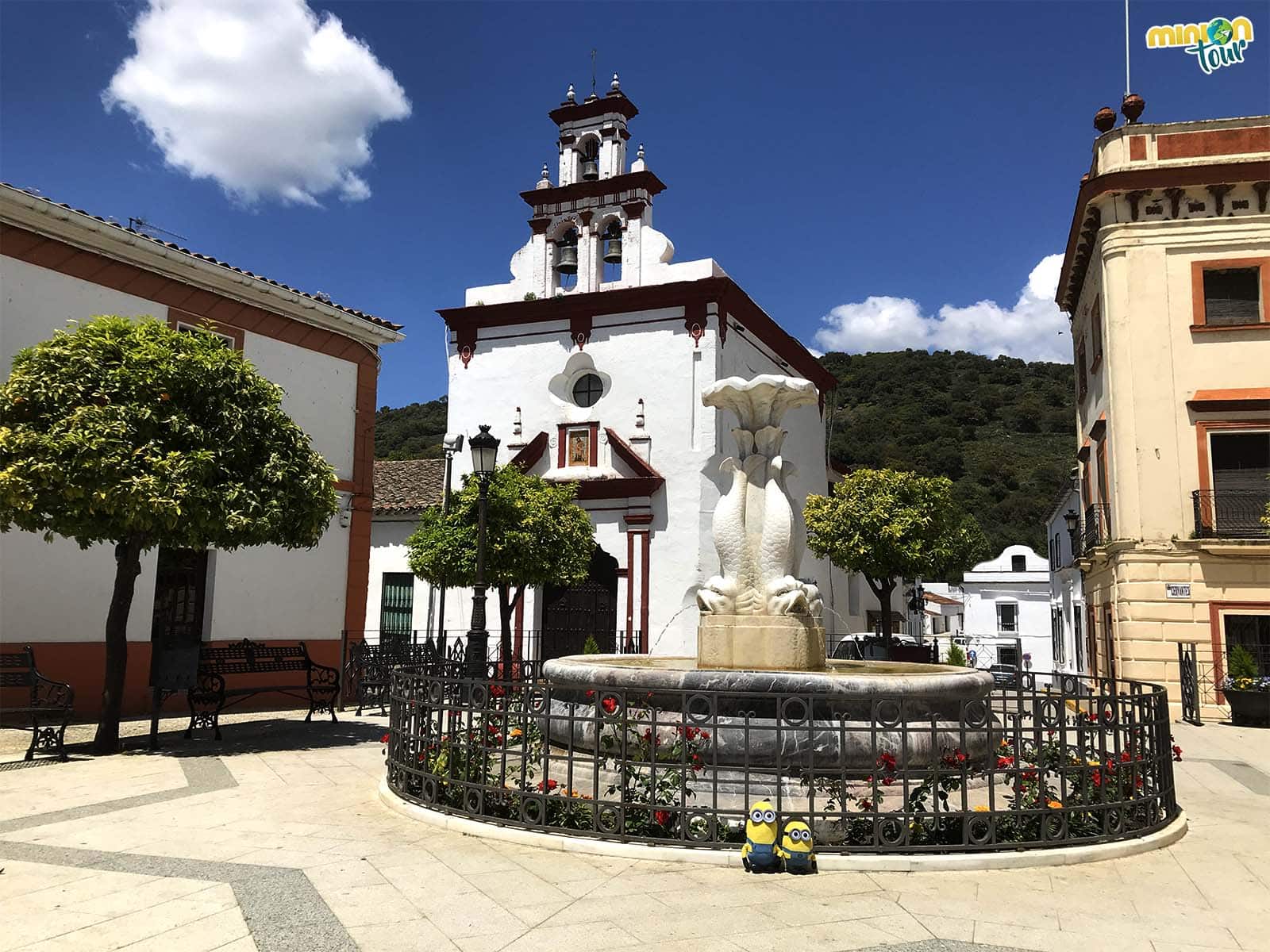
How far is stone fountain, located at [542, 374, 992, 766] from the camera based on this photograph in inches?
224

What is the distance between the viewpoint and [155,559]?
13.4 m

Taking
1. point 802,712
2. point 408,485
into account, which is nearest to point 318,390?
point 408,485

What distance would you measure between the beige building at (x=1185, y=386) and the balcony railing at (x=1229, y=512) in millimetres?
23

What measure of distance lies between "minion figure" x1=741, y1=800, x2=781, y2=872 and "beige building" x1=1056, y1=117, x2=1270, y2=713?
1341cm

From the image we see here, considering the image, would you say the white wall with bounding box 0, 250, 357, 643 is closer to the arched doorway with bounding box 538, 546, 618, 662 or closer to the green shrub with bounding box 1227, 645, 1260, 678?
the arched doorway with bounding box 538, 546, 618, 662

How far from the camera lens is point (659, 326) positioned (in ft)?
68.2

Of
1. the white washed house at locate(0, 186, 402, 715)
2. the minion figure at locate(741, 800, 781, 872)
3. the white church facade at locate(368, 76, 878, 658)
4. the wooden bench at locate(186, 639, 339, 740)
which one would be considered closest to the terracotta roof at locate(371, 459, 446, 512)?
the white church facade at locate(368, 76, 878, 658)

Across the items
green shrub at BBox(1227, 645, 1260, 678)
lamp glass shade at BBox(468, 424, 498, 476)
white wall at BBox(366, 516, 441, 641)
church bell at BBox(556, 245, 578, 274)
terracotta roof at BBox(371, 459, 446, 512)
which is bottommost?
green shrub at BBox(1227, 645, 1260, 678)

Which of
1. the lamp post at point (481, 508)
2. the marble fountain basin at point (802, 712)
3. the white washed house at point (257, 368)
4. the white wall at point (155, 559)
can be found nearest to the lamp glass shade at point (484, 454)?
the lamp post at point (481, 508)

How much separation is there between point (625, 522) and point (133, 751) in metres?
12.3

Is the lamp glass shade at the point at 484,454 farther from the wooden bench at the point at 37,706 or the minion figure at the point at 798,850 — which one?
the minion figure at the point at 798,850

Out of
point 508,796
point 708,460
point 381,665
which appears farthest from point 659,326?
point 508,796

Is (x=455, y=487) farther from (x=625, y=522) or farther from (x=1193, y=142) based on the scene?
(x=1193, y=142)

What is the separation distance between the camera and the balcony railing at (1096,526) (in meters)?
17.9
